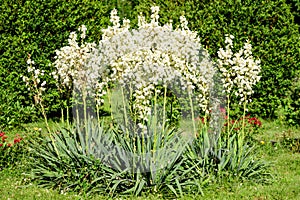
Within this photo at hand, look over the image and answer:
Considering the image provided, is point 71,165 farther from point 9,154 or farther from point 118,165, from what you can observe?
point 9,154

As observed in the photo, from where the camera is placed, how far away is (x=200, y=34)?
8992mm

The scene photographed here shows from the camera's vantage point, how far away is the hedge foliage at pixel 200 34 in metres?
8.84

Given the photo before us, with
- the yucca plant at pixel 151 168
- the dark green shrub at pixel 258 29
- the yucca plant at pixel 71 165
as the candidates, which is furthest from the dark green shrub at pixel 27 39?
the yucca plant at pixel 151 168

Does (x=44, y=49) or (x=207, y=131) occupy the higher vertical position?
(x=44, y=49)

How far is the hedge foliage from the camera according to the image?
29.0ft

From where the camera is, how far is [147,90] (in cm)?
530

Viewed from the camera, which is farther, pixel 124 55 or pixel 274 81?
pixel 274 81

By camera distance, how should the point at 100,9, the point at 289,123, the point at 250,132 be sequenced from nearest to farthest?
the point at 250,132 → the point at 289,123 → the point at 100,9

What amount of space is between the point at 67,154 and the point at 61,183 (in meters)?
0.33

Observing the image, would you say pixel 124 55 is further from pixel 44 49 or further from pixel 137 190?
pixel 44 49

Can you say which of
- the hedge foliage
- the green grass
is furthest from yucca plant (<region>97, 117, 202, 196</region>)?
the hedge foliage

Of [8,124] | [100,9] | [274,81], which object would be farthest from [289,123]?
[8,124]

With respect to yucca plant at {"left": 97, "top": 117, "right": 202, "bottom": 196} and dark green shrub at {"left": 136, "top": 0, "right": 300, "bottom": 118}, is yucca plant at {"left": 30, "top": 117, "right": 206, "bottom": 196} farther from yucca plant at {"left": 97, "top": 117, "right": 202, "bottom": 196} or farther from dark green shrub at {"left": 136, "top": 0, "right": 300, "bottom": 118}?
dark green shrub at {"left": 136, "top": 0, "right": 300, "bottom": 118}

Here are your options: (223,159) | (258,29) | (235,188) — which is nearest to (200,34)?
(258,29)
